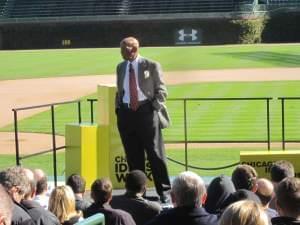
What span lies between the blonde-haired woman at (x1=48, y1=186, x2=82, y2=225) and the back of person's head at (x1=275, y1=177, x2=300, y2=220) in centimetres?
174

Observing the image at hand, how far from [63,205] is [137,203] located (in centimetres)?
121

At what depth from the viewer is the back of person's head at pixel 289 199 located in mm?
4957

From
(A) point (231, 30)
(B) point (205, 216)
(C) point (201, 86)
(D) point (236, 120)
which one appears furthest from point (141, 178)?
(A) point (231, 30)

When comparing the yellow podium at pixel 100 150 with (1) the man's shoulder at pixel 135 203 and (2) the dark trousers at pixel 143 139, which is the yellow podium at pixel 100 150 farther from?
(1) the man's shoulder at pixel 135 203

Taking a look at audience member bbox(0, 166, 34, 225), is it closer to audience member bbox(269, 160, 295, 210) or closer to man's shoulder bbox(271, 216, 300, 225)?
man's shoulder bbox(271, 216, 300, 225)

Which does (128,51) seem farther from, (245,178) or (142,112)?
(245,178)

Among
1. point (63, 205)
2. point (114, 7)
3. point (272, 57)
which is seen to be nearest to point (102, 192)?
point (63, 205)

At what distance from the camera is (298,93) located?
28.5 m

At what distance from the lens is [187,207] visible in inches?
226

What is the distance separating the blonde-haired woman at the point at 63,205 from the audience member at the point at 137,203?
1098mm

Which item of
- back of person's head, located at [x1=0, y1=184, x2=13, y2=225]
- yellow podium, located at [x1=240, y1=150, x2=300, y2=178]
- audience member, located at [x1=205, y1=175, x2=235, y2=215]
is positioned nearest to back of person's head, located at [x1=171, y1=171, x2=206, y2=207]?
audience member, located at [x1=205, y1=175, x2=235, y2=215]

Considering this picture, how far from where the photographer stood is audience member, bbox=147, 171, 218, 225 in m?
5.68

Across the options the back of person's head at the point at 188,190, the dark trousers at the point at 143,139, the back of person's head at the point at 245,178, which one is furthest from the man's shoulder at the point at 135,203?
the dark trousers at the point at 143,139

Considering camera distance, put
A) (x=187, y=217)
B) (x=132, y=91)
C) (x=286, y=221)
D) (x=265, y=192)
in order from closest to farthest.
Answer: (x=286, y=221) → (x=187, y=217) → (x=265, y=192) → (x=132, y=91)
